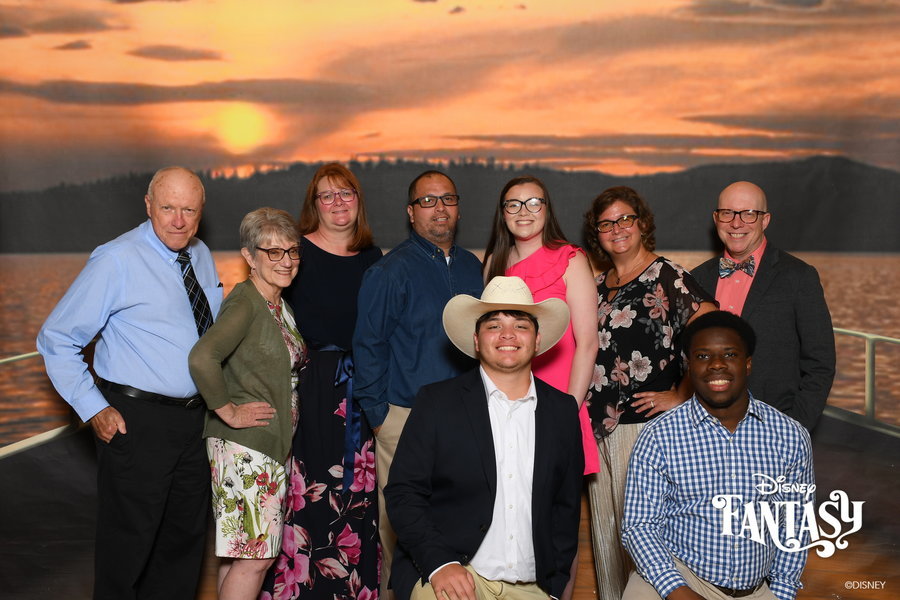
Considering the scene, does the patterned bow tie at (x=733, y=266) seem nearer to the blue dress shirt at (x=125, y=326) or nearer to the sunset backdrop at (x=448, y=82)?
the sunset backdrop at (x=448, y=82)

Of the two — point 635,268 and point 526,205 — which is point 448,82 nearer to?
point 526,205

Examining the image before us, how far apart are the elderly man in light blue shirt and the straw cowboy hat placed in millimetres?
874

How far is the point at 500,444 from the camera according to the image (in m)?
2.29

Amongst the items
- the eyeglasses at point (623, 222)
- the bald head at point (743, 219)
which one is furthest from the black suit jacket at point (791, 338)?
the eyeglasses at point (623, 222)

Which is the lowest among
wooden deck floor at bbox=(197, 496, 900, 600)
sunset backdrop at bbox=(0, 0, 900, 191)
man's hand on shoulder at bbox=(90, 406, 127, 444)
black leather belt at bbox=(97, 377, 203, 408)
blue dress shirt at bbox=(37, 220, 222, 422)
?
wooden deck floor at bbox=(197, 496, 900, 600)

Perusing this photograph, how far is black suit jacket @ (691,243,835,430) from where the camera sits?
284 cm

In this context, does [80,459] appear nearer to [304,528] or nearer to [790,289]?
[304,528]

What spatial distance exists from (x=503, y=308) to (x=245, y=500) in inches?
41.7

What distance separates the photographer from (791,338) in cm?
288

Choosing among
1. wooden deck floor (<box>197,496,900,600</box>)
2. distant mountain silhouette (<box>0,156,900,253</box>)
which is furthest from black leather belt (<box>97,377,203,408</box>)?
distant mountain silhouette (<box>0,156,900,253</box>)

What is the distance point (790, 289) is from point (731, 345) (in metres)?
→ 0.82

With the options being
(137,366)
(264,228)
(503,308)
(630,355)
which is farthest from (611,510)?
(137,366)

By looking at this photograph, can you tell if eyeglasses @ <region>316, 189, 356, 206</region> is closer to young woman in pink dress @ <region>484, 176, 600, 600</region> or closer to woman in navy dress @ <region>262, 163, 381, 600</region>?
woman in navy dress @ <region>262, 163, 381, 600</region>

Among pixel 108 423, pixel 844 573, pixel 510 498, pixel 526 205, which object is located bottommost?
pixel 844 573
